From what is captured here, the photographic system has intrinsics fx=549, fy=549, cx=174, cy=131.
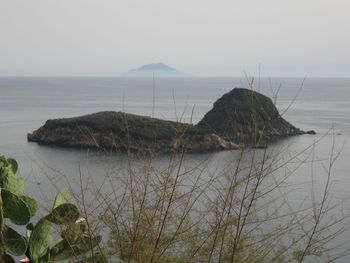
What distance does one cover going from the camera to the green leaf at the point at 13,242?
6.47 m

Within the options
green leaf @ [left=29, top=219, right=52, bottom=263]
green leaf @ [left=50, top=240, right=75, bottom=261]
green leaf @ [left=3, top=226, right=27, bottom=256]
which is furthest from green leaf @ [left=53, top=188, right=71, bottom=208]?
green leaf @ [left=3, top=226, right=27, bottom=256]

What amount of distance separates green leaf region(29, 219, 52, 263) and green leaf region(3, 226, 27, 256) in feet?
0.80

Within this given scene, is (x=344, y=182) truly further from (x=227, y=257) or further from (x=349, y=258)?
(x=227, y=257)

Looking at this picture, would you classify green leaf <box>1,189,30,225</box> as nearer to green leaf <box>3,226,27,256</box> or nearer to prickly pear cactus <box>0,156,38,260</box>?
prickly pear cactus <box>0,156,38,260</box>

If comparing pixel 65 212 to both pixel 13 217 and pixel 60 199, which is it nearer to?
pixel 60 199

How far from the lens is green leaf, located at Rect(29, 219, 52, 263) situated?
22.3 ft

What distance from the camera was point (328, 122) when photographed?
4149 inches

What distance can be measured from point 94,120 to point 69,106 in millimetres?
58512

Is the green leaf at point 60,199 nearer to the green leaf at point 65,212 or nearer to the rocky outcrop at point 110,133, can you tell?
the green leaf at point 65,212

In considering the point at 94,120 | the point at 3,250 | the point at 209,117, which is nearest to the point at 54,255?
the point at 3,250

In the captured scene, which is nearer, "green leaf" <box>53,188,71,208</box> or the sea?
"green leaf" <box>53,188,71,208</box>

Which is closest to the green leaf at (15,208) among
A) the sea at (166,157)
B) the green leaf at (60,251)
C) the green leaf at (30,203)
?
the green leaf at (30,203)

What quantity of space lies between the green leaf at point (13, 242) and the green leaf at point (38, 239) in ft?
0.80

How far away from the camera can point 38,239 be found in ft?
22.4
